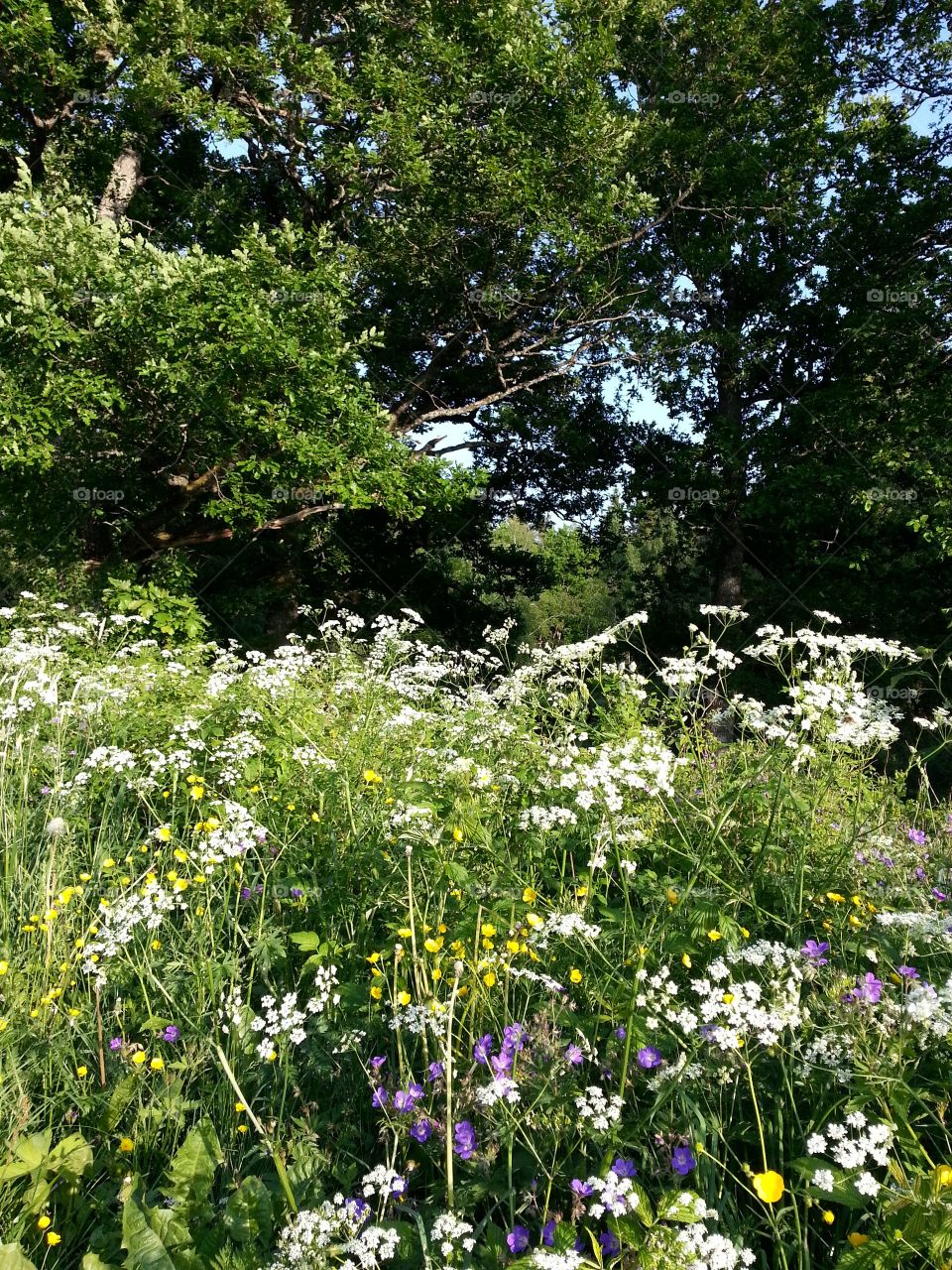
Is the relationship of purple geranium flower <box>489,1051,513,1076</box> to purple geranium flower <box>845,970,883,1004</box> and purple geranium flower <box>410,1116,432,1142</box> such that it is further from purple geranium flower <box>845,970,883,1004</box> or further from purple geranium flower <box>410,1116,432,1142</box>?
purple geranium flower <box>845,970,883,1004</box>

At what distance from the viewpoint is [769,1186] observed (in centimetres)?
137

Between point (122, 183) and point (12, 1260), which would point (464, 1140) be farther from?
point (122, 183)

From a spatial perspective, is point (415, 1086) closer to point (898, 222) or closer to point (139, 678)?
point (139, 678)

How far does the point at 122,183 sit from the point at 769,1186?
1362cm

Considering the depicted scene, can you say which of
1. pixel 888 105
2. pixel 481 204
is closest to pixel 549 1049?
pixel 481 204

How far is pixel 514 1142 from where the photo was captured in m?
1.83

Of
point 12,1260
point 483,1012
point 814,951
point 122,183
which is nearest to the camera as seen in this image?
point 12,1260

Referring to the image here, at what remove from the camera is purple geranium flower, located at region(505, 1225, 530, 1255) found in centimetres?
157

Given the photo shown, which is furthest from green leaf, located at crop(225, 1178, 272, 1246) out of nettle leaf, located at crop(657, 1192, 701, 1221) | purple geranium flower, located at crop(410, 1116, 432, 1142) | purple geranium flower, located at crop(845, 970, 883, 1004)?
purple geranium flower, located at crop(845, 970, 883, 1004)

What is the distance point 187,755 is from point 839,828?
3.04 metres

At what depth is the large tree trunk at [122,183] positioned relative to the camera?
432 inches

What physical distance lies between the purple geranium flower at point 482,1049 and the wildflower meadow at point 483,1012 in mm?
21

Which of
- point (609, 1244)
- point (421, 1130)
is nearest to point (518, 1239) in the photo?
point (609, 1244)

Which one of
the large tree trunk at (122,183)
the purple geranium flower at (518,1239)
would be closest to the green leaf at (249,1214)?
the purple geranium flower at (518,1239)
